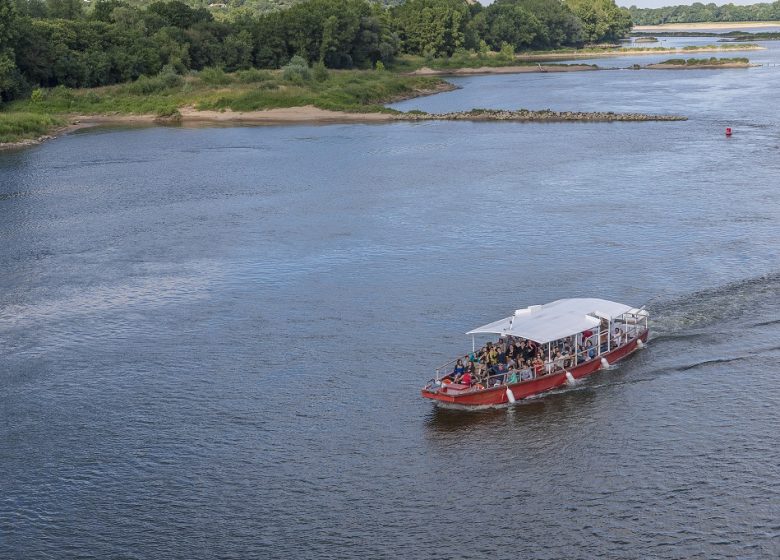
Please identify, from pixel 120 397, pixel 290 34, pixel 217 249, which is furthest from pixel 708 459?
pixel 290 34

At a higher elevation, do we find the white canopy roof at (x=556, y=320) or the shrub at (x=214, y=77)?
the shrub at (x=214, y=77)

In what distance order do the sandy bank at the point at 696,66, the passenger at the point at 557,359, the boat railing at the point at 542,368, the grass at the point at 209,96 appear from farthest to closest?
the sandy bank at the point at 696,66
the grass at the point at 209,96
the passenger at the point at 557,359
the boat railing at the point at 542,368

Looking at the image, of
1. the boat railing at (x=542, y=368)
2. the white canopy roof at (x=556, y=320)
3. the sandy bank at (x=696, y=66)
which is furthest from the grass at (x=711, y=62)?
the boat railing at (x=542, y=368)

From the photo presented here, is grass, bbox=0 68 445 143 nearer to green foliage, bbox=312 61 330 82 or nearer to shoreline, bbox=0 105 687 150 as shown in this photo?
shoreline, bbox=0 105 687 150

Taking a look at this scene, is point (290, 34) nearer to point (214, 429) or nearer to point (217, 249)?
point (217, 249)

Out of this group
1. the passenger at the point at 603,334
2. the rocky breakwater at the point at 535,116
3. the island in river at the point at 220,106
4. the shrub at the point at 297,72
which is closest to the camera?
the passenger at the point at 603,334

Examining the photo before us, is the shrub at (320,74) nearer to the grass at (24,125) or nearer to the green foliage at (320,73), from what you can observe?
the green foliage at (320,73)

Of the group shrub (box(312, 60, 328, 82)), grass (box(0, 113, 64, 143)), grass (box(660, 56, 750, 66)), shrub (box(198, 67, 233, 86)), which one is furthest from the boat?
grass (box(660, 56, 750, 66))
